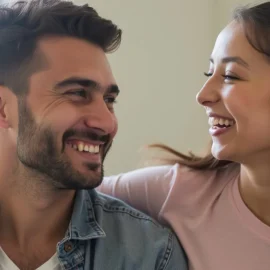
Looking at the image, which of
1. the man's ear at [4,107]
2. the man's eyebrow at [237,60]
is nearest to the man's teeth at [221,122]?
the man's eyebrow at [237,60]

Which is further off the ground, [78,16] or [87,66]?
[78,16]

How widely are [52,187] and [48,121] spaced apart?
0.16 m

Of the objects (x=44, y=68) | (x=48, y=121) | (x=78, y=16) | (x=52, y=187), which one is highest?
(x=78, y=16)

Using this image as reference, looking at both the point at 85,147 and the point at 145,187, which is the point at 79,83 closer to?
the point at 85,147

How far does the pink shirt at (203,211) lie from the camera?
1.09 meters

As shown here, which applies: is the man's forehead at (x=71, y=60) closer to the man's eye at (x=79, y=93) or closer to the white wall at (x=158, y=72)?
the man's eye at (x=79, y=93)

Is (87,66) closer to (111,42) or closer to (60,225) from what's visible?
(111,42)

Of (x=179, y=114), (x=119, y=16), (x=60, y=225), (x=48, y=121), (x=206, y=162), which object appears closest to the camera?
(x=48, y=121)

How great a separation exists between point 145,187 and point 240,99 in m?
0.36

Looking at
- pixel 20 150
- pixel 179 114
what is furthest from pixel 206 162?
pixel 179 114

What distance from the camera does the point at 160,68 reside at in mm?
1838

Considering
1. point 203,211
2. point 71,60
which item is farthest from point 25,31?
point 203,211

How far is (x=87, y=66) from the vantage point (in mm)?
1077

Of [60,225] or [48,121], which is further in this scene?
[60,225]
